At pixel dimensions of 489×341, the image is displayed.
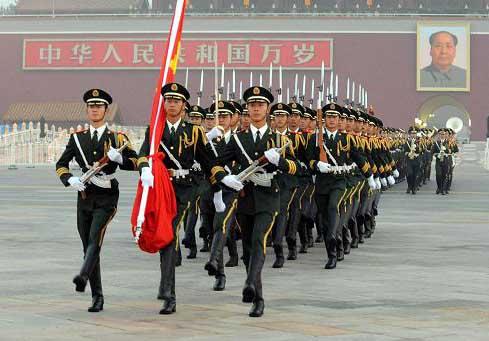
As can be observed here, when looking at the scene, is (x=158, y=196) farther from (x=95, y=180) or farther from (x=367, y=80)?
(x=367, y=80)

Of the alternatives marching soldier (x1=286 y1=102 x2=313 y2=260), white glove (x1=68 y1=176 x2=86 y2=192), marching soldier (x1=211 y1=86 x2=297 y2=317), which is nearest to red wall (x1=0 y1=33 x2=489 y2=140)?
marching soldier (x1=286 y1=102 x2=313 y2=260)

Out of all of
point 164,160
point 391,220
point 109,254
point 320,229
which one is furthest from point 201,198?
point 391,220

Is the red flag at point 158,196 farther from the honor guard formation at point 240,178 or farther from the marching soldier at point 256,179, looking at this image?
the marching soldier at point 256,179

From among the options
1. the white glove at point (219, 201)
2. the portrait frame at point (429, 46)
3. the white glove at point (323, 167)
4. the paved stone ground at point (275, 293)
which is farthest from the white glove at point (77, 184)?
the portrait frame at point (429, 46)

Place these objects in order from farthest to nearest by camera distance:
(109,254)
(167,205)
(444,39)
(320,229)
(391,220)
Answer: (444,39)
(391,220)
(320,229)
(109,254)
(167,205)

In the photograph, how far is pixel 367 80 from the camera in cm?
6378

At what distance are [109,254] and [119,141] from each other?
168 inches

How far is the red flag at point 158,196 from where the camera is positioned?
9.38 meters

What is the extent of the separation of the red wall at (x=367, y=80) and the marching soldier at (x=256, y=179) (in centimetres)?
5254

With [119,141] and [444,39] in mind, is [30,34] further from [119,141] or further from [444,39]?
[119,141]

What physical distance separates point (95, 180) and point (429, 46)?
2129 inches

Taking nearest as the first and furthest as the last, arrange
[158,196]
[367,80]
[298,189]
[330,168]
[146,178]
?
[146,178], [158,196], [330,168], [298,189], [367,80]

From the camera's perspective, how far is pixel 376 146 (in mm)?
16641

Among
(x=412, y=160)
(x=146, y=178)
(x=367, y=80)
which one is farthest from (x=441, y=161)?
(x=367, y=80)
